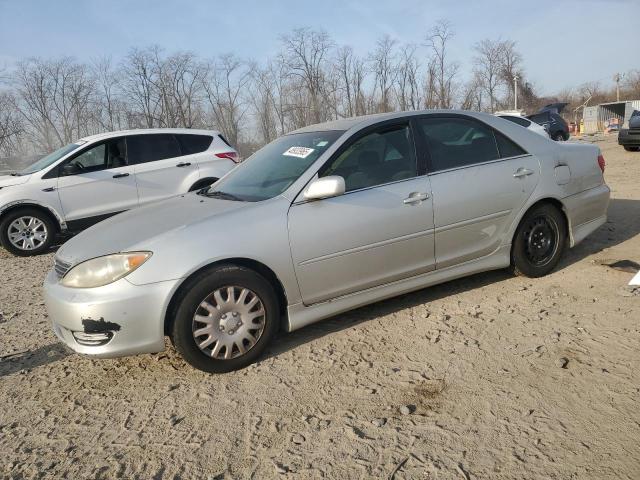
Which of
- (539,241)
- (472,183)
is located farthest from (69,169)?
(539,241)

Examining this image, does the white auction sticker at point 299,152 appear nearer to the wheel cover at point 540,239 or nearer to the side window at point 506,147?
the side window at point 506,147

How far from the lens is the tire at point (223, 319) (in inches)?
115

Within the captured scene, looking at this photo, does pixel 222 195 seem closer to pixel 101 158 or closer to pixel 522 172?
pixel 522 172

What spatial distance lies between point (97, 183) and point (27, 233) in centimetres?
123

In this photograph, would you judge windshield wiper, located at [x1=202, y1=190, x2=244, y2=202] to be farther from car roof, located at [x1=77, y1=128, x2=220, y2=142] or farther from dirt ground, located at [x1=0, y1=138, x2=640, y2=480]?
car roof, located at [x1=77, y1=128, x2=220, y2=142]

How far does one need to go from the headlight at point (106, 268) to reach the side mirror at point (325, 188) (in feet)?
3.57

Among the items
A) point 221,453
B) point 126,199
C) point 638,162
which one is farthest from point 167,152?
point 638,162

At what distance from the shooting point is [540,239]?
4188 millimetres

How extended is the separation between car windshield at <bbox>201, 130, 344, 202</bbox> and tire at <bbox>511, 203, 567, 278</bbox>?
5.92 ft

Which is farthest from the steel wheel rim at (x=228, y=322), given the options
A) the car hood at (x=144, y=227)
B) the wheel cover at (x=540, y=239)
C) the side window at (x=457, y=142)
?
the wheel cover at (x=540, y=239)

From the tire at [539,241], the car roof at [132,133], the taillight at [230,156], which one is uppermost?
the car roof at [132,133]

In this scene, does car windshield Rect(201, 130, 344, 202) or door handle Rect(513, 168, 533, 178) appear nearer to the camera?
car windshield Rect(201, 130, 344, 202)

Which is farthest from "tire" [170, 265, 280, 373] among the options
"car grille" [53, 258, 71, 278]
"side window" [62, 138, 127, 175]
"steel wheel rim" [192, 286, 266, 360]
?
"side window" [62, 138, 127, 175]

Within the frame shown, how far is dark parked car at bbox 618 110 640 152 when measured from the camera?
45.3 feet
